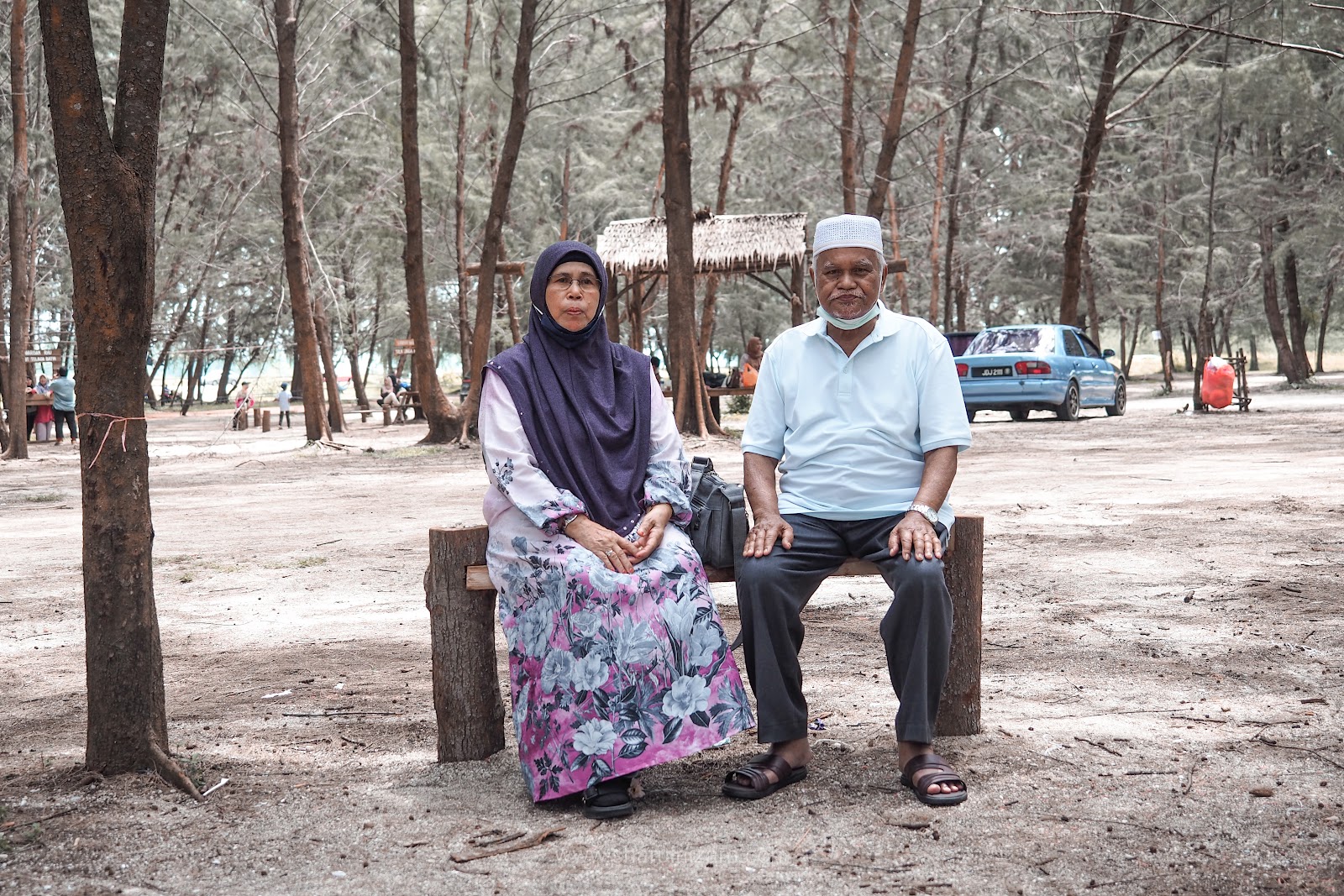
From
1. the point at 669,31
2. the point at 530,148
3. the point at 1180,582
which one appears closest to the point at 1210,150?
the point at 530,148

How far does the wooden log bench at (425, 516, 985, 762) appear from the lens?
12.7 ft

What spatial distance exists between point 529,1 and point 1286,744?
16.1 metres

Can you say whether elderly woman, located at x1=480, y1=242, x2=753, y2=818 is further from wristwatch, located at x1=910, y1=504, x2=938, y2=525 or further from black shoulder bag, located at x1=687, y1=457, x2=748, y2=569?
wristwatch, located at x1=910, y1=504, x2=938, y2=525

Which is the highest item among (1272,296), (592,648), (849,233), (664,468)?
(1272,296)

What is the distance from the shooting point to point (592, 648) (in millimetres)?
3574

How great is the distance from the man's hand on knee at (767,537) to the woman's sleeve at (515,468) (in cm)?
49

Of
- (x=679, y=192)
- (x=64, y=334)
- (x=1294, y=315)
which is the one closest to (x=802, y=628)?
(x=679, y=192)

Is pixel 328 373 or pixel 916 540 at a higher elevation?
pixel 328 373

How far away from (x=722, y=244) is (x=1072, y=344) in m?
5.86

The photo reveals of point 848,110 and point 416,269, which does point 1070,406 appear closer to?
point 848,110

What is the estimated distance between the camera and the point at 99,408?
3.46 meters

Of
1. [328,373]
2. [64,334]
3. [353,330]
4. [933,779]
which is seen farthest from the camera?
[353,330]

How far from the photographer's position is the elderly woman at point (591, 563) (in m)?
3.56

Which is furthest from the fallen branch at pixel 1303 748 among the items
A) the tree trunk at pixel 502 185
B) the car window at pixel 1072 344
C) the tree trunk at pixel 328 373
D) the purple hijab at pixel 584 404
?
the tree trunk at pixel 328 373
